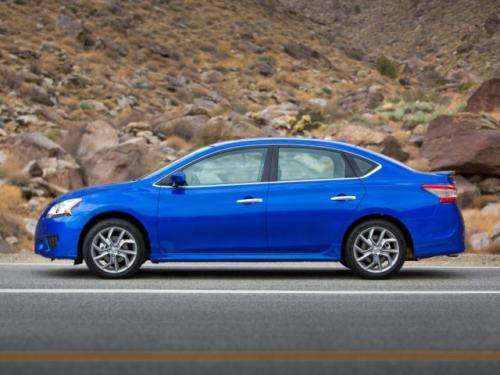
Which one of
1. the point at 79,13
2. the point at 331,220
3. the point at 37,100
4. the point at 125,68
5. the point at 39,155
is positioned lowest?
the point at 331,220

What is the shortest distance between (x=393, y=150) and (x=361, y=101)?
15237mm

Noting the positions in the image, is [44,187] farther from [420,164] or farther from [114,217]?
[114,217]

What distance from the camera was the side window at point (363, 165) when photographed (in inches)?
448

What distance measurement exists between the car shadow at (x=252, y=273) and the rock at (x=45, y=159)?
12240 mm

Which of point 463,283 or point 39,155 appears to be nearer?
point 463,283

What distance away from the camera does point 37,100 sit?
37.0 meters

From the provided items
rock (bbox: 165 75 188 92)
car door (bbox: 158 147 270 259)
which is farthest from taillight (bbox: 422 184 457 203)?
rock (bbox: 165 75 188 92)

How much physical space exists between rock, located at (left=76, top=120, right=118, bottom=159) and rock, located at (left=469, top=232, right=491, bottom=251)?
1136 centimetres

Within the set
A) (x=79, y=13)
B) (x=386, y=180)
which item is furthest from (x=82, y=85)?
(x=386, y=180)

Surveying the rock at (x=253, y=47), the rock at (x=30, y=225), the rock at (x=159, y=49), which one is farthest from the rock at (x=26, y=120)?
Answer: the rock at (x=253, y=47)

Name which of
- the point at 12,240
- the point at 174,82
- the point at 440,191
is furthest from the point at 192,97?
the point at 440,191

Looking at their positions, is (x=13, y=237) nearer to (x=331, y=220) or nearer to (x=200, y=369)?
(x=331, y=220)

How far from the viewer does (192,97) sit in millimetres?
43875

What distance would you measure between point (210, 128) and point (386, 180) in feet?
62.2
